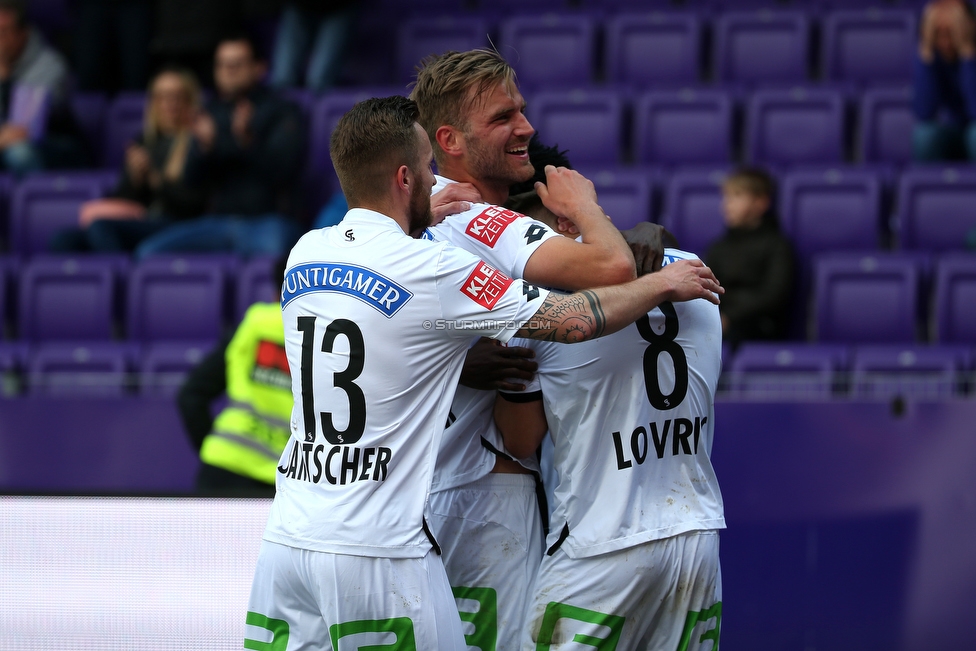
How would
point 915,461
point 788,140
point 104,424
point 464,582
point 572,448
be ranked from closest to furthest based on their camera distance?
1. point 572,448
2. point 464,582
3. point 915,461
4. point 104,424
5. point 788,140

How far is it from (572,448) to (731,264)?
13.7 feet

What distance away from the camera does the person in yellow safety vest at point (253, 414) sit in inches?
230

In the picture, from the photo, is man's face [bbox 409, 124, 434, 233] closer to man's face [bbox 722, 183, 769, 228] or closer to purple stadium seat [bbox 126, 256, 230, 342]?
man's face [bbox 722, 183, 769, 228]

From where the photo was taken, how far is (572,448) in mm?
3562

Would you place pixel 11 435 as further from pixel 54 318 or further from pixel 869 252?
pixel 869 252

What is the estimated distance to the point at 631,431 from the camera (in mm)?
3500

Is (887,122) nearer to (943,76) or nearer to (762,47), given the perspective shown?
(943,76)

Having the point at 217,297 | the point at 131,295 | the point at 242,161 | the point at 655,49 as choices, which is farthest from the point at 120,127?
the point at 655,49

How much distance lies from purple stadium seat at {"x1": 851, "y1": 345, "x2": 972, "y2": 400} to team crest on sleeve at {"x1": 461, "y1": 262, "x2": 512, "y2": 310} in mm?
3260

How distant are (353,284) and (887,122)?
22.3 feet

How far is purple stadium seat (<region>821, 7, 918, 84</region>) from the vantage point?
958cm

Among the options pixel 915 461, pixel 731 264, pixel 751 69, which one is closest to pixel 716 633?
pixel 915 461

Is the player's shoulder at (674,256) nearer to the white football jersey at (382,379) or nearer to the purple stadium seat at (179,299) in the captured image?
the white football jersey at (382,379)

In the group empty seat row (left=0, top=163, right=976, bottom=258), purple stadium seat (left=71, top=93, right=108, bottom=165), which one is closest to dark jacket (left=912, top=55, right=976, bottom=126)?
empty seat row (left=0, top=163, right=976, bottom=258)
